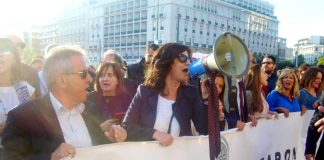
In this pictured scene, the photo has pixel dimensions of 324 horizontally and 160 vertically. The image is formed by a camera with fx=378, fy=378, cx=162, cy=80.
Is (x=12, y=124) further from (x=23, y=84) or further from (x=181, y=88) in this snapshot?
(x=181, y=88)

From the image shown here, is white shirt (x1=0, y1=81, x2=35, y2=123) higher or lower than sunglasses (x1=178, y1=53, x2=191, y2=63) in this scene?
lower

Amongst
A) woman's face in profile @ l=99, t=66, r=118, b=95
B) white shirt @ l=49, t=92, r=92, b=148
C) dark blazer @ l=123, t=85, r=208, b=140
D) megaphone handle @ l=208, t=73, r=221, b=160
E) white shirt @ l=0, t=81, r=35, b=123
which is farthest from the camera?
woman's face in profile @ l=99, t=66, r=118, b=95

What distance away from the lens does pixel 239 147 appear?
3346mm

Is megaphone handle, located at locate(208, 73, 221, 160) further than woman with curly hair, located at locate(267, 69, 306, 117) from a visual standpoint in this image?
No

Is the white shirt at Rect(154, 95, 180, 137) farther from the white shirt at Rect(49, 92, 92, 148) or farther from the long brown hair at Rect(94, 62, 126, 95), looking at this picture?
the long brown hair at Rect(94, 62, 126, 95)

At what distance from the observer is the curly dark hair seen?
281 centimetres

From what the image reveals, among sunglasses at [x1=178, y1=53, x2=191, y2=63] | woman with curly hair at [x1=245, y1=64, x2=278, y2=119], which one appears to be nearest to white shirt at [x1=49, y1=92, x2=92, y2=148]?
sunglasses at [x1=178, y1=53, x2=191, y2=63]

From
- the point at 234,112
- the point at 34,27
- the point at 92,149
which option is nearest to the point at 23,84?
the point at 92,149

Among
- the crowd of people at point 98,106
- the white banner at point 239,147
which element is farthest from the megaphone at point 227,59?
the white banner at point 239,147

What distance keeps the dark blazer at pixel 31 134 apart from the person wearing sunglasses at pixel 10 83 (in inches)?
28.6

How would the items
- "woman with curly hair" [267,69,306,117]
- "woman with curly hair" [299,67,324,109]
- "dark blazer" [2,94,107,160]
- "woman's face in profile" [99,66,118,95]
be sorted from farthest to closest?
"woman with curly hair" [299,67,324,109]
"woman with curly hair" [267,69,306,117]
"woman's face in profile" [99,66,118,95]
"dark blazer" [2,94,107,160]

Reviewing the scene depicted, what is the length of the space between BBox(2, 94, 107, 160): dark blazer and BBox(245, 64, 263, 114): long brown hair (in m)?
2.52

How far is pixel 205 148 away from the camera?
2.95 meters

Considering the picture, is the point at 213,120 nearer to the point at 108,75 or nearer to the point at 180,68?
the point at 180,68
